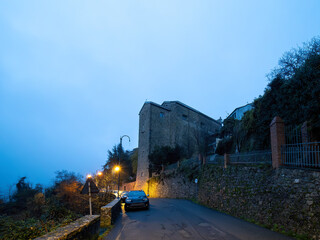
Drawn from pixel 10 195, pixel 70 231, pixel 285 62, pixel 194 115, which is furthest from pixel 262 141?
pixel 10 195

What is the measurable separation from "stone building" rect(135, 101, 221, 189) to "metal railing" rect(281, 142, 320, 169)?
28588 mm

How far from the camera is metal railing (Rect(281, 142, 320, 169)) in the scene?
7285mm

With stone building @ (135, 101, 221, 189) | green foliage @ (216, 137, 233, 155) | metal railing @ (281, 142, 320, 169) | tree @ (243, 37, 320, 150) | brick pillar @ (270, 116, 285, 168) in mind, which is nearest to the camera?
metal railing @ (281, 142, 320, 169)

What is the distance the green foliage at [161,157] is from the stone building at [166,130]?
2072 mm

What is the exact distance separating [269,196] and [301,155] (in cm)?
221

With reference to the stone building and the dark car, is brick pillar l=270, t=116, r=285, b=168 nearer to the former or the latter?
the dark car

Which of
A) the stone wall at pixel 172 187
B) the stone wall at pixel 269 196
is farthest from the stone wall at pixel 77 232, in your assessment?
the stone wall at pixel 172 187

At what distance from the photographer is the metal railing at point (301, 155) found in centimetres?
729

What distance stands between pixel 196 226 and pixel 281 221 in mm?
3101

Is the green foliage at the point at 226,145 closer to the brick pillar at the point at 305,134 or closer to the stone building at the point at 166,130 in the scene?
the stone building at the point at 166,130

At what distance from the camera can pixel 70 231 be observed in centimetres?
442

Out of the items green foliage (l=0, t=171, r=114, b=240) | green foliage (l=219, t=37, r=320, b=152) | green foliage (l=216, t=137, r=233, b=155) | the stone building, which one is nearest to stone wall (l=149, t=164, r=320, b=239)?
green foliage (l=219, t=37, r=320, b=152)

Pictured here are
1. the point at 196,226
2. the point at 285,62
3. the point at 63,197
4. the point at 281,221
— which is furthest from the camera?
the point at 63,197

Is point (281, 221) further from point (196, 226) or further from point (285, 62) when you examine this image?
point (285, 62)
